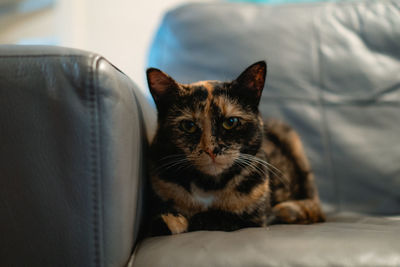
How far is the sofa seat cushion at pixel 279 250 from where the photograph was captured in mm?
595

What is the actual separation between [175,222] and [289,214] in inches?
15.4

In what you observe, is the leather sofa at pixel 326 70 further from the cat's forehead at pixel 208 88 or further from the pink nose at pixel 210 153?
the pink nose at pixel 210 153

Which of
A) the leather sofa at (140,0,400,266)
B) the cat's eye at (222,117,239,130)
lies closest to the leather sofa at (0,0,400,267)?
the cat's eye at (222,117,239,130)

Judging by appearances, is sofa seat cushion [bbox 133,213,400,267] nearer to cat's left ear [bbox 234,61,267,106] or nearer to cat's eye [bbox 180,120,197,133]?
cat's eye [bbox 180,120,197,133]

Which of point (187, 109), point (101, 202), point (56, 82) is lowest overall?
point (101, 202)

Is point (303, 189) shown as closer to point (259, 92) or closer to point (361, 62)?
point (259, 92)

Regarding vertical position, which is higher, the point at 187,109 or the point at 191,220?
the point at 187,109

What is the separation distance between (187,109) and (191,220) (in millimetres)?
302

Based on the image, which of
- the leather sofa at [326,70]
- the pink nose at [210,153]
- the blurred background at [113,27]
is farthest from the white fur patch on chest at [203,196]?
the blurred background at [113,27]

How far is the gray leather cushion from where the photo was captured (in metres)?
1.36

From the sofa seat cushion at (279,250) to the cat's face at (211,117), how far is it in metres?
0.23

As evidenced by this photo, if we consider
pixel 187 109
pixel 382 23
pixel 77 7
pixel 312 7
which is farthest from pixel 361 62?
pixel 77 7

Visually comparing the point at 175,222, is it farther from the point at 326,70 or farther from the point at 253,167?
the point at 326,70

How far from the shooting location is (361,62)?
4.65 feet
